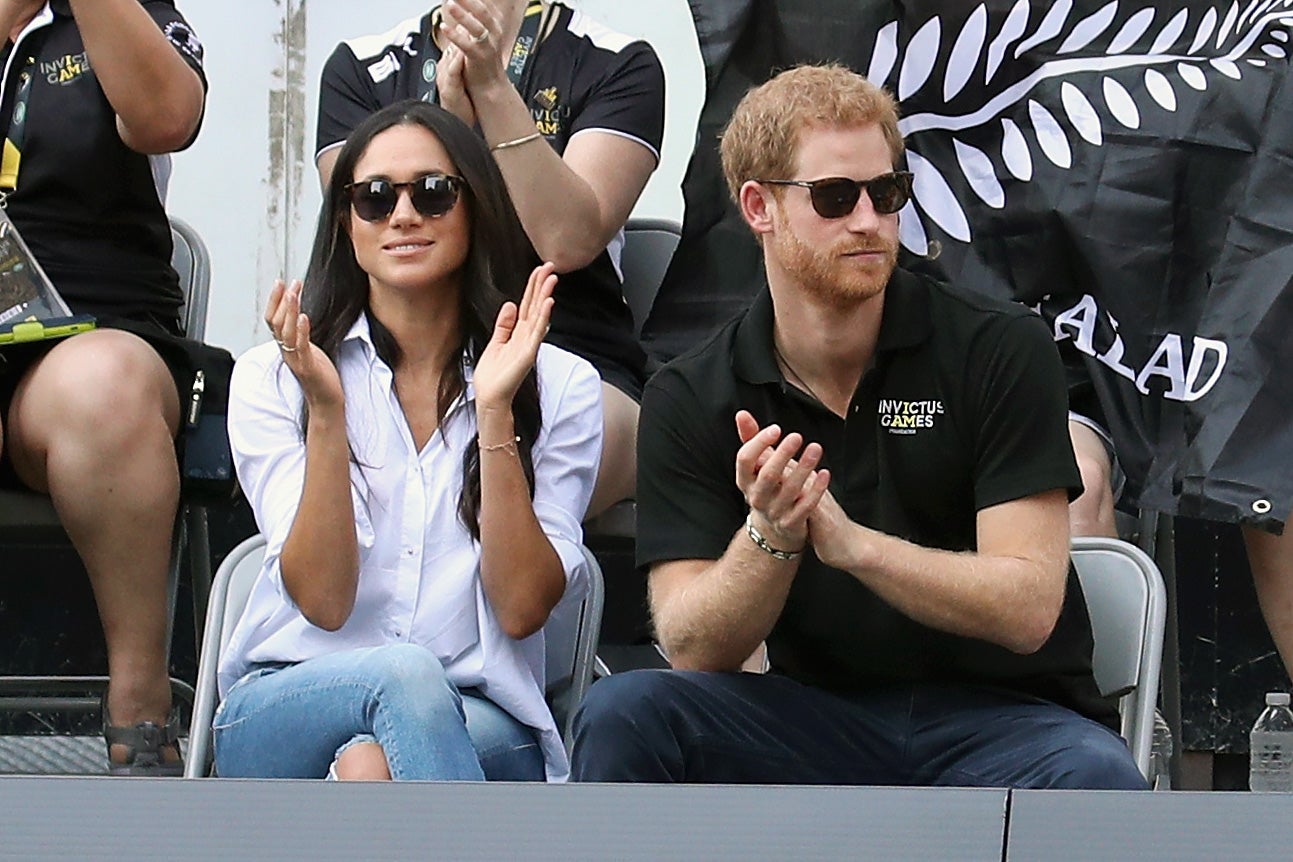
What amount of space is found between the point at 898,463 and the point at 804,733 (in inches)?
14.0

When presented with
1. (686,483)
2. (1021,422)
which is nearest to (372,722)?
(686,483)

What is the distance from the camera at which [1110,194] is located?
3357 mm

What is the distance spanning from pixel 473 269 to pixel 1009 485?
861 mm

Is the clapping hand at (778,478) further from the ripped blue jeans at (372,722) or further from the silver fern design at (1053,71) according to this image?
the silver fern design at (1053,71)

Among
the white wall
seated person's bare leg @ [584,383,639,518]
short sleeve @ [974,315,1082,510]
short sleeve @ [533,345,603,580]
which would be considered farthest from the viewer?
the white wall

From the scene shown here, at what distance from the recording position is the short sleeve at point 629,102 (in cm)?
341

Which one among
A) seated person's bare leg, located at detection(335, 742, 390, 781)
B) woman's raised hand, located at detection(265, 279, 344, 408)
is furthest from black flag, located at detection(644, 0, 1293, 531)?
seated person's bare leg, located at detection(335, 742, 390, 781)

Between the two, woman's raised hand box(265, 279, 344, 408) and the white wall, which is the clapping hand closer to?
woman's raised hand box(265, 279, 344, 408)

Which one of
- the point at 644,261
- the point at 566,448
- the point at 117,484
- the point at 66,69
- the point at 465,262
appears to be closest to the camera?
the point at 566,448

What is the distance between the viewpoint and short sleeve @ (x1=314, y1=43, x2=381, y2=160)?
3.50 m

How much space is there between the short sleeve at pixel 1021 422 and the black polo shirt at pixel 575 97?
0.87m

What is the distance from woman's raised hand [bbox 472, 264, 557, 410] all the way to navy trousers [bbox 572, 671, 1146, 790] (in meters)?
0.42

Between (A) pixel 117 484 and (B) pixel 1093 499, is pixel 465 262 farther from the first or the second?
(B) pixel 1093 499

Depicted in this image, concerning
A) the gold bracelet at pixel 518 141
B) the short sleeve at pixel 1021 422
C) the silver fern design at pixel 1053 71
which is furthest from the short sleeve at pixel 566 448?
the silver fern design at pixel 1053 71
